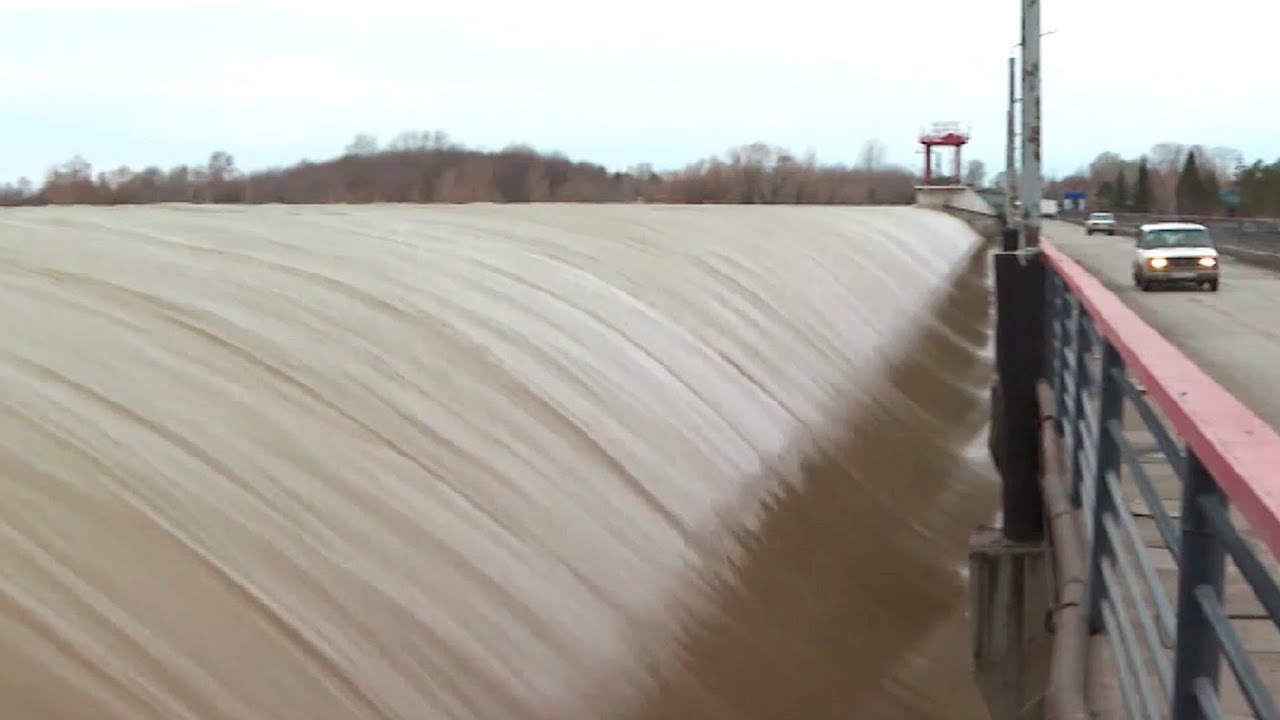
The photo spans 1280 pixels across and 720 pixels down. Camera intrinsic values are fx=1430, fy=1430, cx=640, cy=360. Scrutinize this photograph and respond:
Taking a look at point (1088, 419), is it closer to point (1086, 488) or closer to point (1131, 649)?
point (1086, 488)

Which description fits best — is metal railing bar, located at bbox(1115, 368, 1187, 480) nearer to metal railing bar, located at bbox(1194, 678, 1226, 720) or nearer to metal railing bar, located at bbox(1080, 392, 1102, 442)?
metal railing bar, located at bbox(1194, 678, 1226, 720)

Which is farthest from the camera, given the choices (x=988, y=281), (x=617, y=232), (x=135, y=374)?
(x=988, y=281)

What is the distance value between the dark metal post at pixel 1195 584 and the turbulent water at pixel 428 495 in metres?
1.65

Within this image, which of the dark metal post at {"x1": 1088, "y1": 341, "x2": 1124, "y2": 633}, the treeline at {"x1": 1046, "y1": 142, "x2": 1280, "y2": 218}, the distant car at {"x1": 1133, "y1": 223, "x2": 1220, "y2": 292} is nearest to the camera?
the dark metal post at {"x1": 1088, "y1": 341, "x2": 1124, "y2": 633}

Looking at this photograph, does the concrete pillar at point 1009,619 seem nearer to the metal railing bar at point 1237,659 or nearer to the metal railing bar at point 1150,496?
the metal railing bar at point 1150,496

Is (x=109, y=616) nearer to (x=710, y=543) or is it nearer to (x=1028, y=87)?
(x=710, y=543)

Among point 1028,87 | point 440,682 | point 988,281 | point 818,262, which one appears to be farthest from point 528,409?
point 988,281

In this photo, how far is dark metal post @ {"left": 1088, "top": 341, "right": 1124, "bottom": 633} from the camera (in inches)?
147

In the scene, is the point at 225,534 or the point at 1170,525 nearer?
the point at 1170,525

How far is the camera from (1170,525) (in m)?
2.77

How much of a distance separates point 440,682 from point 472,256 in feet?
13.9

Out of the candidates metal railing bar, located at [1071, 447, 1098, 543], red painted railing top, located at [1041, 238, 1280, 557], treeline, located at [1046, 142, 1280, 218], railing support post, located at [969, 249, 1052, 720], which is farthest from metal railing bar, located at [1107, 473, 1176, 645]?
treeline, located at [1046, 142, 1280, 218]

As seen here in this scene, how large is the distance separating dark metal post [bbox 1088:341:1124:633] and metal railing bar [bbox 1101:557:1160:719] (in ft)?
0.17

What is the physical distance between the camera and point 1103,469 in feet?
12.6
